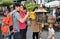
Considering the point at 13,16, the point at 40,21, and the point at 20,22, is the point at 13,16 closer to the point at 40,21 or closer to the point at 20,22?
the point at 20,22

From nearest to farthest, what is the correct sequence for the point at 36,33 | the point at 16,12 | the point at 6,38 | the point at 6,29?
the point at 16,12 < the point at 6,29 < the point at 6,38 < the point at 36,33

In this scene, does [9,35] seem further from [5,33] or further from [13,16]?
[13,16]

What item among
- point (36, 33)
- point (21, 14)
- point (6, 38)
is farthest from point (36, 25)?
point (21, 14)

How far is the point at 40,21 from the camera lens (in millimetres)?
9195

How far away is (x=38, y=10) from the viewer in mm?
9461

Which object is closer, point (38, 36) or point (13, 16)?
point (13, 16)

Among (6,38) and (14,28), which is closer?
(14,28)

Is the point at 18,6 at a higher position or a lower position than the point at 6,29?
higher

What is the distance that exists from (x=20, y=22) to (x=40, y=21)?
1.62 m

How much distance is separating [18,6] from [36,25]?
8.05 feet

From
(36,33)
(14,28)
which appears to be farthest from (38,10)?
(14,28)

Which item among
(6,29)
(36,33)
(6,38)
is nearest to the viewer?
(6,29)

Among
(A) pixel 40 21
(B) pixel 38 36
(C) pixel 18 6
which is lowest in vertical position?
(B) pixel 38 36

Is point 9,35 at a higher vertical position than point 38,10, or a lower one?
lower
